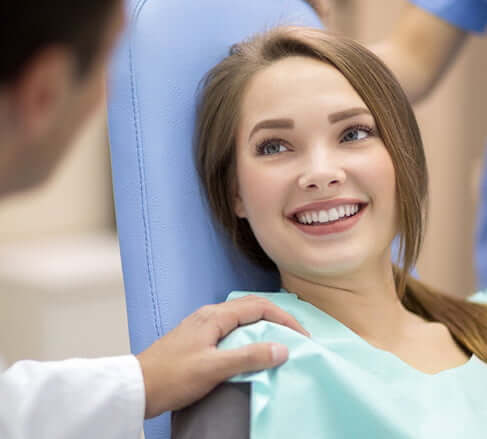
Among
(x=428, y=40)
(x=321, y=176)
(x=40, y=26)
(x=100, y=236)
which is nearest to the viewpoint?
(x=40, y=26)

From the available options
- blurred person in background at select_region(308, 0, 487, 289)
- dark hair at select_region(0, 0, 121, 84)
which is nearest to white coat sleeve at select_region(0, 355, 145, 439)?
dark hair at select_region(0, 0, 121, 84)

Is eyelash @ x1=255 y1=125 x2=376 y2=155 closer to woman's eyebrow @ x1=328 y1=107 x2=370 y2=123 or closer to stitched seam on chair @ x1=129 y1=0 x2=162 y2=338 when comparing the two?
woman's eyebrow @ x1=328 y1=107 x2=370 y2=123

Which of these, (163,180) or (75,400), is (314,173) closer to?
(163,180)

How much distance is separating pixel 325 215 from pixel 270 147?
0.13 meters

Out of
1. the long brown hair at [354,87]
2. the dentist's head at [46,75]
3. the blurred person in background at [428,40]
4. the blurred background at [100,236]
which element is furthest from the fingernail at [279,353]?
the blurred background at [100,236]

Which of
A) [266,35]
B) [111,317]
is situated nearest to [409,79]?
[266,35]

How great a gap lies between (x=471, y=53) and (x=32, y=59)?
8.11ft

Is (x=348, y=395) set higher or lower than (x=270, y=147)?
lower

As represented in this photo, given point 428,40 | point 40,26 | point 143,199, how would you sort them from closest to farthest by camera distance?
point 40,26, point 143,199, point 428,40

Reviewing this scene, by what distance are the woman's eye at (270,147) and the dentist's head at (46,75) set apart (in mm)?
553

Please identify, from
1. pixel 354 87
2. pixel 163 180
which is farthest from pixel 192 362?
pixel 354 87

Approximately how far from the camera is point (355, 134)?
1053mm

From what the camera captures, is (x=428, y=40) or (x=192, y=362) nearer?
(x=192, y=362)

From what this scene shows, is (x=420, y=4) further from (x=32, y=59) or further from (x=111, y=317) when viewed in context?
(x=111, y=317)
